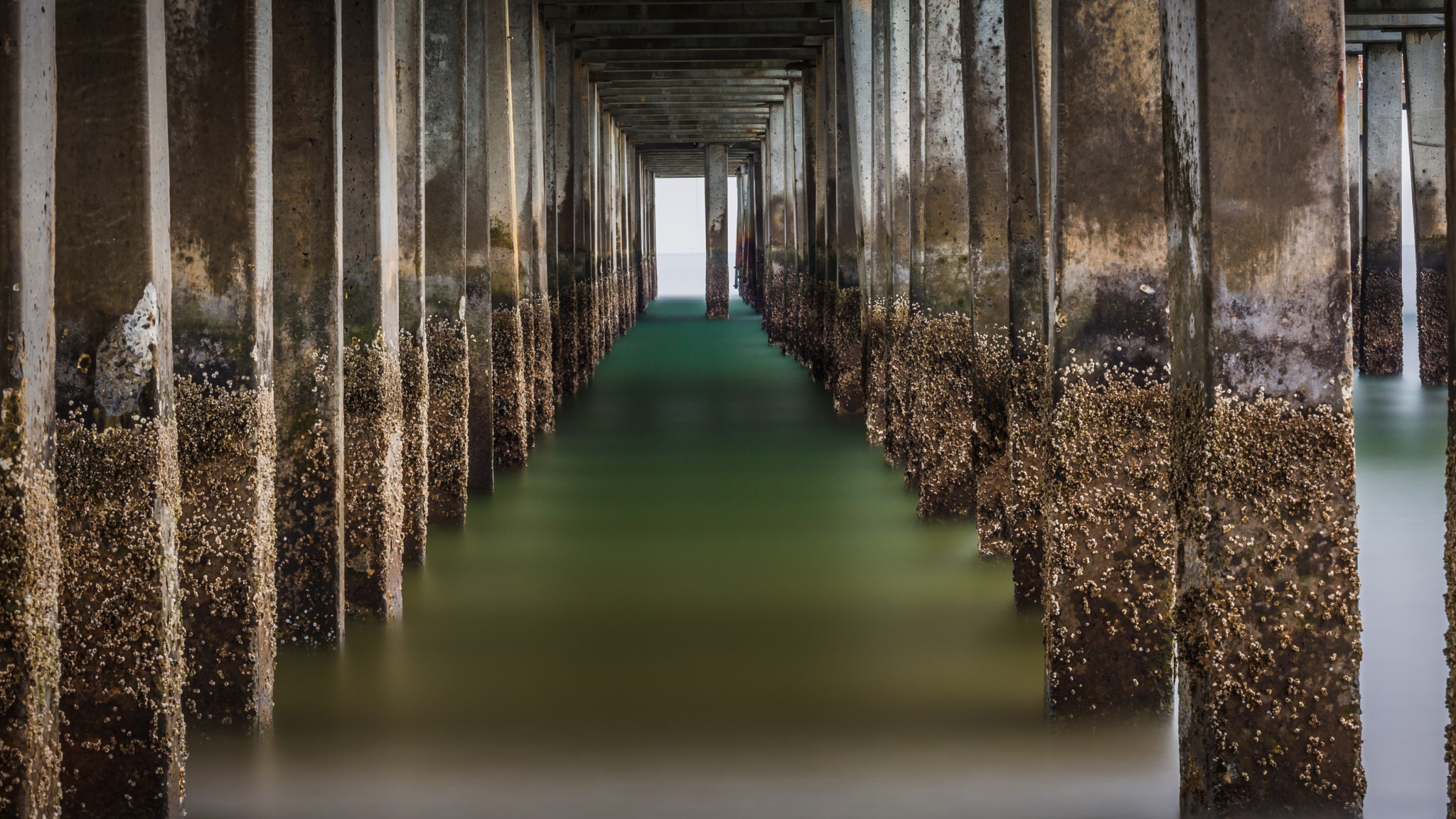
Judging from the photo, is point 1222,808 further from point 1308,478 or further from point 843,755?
point 843,755

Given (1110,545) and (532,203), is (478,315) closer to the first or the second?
(532,203)

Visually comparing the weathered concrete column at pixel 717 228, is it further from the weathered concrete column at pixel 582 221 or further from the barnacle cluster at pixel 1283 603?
the barnacle cluster at pixel 1283 603

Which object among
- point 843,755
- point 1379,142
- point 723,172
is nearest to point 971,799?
point 843,755

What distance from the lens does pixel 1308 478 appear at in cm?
365

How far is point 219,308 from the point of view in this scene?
4758 mm

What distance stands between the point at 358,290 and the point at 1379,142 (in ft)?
50.6

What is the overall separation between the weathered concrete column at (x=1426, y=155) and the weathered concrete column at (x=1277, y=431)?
14.9 m

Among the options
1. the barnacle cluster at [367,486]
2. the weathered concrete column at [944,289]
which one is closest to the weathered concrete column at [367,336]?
the barnacle cluster at [367,486]

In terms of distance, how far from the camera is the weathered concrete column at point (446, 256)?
28.9ft

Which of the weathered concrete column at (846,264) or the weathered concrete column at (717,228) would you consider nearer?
the weathered concrete column at (846,264)

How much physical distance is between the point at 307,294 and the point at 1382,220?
15.7 m

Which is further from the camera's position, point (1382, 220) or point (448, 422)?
point (1382, 220)

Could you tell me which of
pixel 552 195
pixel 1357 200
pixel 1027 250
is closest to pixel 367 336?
pixel 1027 250

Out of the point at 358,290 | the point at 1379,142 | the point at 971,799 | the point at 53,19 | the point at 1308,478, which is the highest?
the point at 1379,142
